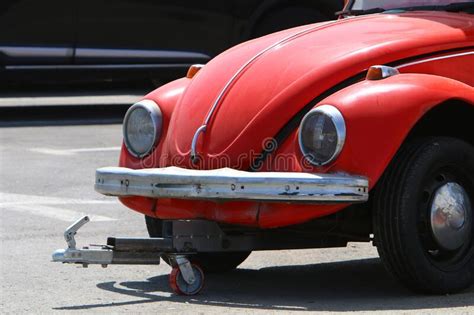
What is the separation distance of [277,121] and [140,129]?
0.96 meters

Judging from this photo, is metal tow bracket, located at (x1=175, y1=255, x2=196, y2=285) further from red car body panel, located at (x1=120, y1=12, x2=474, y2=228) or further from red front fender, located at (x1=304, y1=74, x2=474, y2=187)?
red front fender, located at (x1=304, y1=74, x2=474, y2=187)

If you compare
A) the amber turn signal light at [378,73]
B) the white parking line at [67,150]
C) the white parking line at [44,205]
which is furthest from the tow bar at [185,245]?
the white parking line at [67,150]

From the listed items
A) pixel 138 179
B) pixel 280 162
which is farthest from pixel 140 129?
pixel 280 162

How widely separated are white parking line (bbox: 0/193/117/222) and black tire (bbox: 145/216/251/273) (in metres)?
1.56

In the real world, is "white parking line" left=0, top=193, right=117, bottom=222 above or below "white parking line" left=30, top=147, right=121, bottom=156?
below

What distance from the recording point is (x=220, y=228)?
19.5ft

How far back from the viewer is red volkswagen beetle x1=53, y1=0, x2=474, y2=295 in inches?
216

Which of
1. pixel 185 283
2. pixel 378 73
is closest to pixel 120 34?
pixel 185 283

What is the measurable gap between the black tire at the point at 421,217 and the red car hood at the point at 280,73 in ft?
1.54

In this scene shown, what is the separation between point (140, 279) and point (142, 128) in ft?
2.42

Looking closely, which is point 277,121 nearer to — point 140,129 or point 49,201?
point 140,129

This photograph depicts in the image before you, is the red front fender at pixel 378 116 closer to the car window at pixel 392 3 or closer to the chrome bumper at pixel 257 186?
the chrome bumper at pixel 257 186

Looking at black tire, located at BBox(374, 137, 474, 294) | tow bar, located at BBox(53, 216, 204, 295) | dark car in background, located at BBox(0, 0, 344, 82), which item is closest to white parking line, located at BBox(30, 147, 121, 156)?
dark car in background, located at BBox(0, 0, 344, 82)

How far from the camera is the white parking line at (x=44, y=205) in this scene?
8023 millimetres
